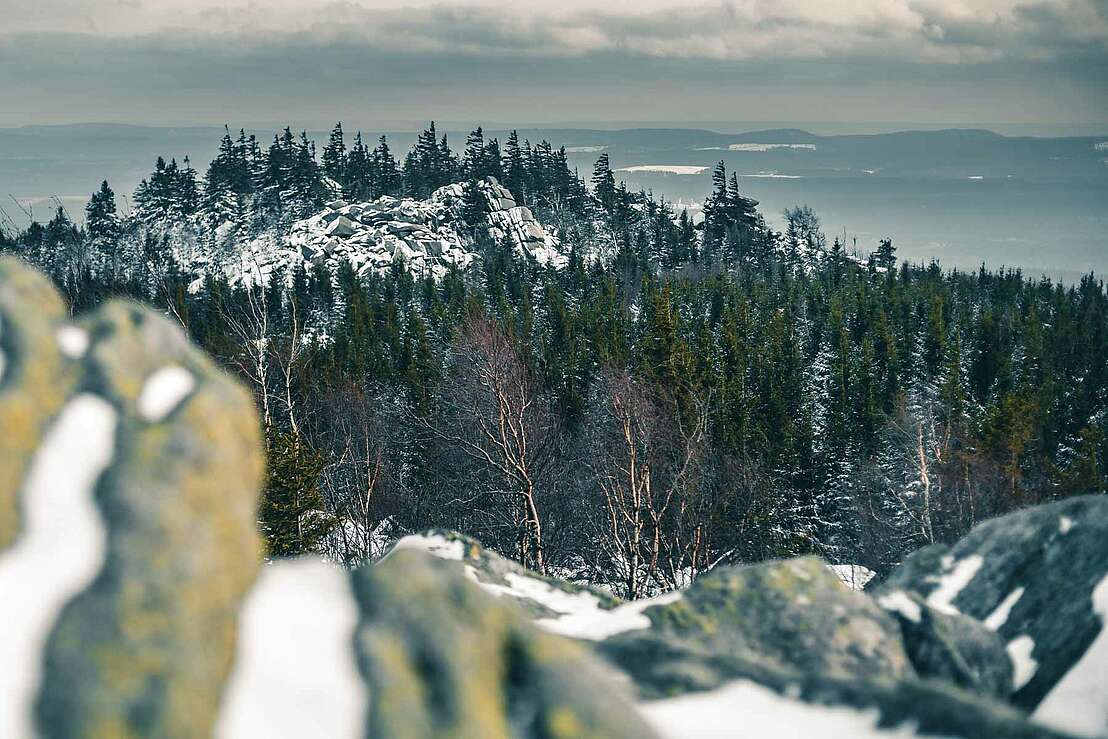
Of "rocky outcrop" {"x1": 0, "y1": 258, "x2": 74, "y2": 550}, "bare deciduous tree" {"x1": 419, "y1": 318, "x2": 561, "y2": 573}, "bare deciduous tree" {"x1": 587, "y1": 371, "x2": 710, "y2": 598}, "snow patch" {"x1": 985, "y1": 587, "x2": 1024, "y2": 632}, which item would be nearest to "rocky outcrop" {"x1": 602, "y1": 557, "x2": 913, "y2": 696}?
"snow patch" {"x1": 985, "y1": 587, "x2": 1024, "y2": 632}

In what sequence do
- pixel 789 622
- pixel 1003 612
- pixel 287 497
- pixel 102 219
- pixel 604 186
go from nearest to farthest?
pixel 789 622 < pixel 1003 612 < pixel 287 497 < pixel 102 219 < pixel 604 186

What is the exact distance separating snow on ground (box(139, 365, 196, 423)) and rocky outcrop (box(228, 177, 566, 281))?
358 ft

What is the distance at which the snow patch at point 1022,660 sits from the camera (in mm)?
6863

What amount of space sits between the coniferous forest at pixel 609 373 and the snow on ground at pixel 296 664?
15.7 meters

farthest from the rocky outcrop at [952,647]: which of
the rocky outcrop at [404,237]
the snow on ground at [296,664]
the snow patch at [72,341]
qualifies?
the rocky outcrop at [404,237]

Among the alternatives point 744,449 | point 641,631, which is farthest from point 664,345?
point 641,631

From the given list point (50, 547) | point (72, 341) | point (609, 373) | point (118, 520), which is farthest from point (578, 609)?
point (609, 373)

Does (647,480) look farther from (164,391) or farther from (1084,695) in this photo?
(164,391)

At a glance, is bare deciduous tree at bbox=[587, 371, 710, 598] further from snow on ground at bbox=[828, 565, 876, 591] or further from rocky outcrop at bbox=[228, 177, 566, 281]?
rocky outcrop at bbox=[228, 177, 566, 281]

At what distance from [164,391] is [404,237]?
4685 inches

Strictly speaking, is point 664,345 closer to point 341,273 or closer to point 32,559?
point 32,559

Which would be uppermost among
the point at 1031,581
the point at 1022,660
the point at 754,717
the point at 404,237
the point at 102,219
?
the point at 102,219

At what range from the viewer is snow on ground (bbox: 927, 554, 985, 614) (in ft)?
28.1

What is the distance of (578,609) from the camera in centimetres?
805
